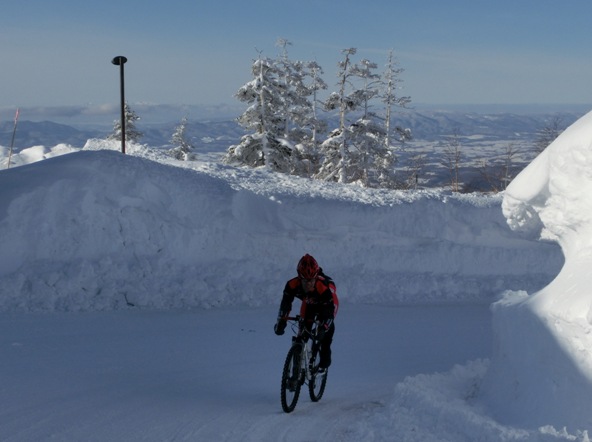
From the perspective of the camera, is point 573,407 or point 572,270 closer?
point 573,407

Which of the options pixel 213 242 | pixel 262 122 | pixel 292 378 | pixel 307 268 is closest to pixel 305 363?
pixel 292 378

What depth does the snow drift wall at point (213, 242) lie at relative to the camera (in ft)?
46.9

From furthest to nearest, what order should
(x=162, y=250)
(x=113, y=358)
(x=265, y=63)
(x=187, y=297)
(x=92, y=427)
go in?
(x=265, y=63) < (x=162, y=250) < (x=187, y=297) < (x=113, y=358) < (x=92, y=427)

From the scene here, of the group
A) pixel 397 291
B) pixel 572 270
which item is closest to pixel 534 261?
pixel 397 291

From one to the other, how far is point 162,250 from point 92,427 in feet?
28.4

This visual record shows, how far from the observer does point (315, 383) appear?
27.4 feet

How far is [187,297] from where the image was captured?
14.6 metres

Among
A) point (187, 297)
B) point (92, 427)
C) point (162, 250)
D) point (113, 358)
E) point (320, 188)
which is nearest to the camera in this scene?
point (92, 427)

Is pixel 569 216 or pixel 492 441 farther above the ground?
pixel 569 216

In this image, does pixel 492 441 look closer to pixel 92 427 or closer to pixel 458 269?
pixel 92 427

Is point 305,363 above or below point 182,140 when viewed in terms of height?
below

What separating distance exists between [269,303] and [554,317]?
29.4ft

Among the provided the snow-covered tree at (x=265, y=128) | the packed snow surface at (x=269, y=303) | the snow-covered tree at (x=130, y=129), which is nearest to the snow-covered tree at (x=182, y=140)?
the snow-covered tree at (x=130, y=129)

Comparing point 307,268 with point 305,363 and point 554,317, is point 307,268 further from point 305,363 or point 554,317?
point 554,317
